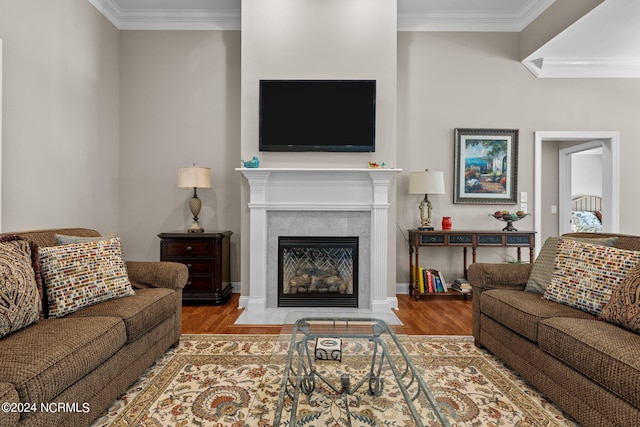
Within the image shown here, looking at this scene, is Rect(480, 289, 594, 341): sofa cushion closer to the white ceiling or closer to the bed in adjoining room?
the white ceiling

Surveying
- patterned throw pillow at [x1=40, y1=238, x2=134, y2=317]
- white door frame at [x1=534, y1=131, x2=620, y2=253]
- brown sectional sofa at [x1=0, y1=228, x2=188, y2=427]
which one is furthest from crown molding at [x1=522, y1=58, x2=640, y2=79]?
patterned throw pillow at [x1=40, y1=238, x2=134, y2=317]

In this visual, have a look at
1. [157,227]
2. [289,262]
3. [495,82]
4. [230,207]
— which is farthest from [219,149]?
[495,82]

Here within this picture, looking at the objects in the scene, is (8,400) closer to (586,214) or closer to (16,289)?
(16,289)

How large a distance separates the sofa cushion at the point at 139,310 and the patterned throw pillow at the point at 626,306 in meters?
2.41

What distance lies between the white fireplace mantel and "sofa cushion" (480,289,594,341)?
118 cm

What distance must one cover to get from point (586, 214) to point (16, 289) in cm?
809

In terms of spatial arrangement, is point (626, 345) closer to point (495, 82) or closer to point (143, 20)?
point (495, 82)

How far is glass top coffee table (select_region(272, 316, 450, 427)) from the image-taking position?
3.86 ft

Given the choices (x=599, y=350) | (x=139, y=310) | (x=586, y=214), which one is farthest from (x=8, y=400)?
(x=586, y=214)

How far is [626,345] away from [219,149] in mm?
3799

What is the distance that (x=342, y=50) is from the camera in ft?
11.3

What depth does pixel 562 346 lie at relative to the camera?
1616 mm

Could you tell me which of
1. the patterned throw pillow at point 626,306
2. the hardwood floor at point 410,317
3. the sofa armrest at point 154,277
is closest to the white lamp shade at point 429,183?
the hardwood floor at point 410,317

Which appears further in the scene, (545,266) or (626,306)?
(545,266)
